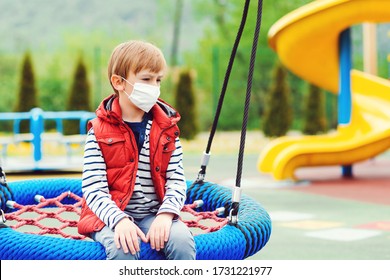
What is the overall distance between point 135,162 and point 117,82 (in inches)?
10.9

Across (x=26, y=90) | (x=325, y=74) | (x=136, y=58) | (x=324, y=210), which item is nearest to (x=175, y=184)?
(x=136, y=58)

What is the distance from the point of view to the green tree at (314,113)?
54.2 ft

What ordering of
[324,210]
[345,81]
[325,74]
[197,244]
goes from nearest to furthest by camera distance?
1. [197,244]
2. [324,210]
3. [345,81]
4. [325,74]

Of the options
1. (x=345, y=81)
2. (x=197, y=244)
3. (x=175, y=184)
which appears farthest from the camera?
(x=345, y=81)

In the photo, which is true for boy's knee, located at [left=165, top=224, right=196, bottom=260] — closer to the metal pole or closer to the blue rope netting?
the blue rope netting

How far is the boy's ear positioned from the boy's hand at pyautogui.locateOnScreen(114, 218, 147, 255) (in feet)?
1.51

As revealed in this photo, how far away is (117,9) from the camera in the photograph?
74.4 metres

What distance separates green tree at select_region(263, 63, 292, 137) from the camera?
1566 cm

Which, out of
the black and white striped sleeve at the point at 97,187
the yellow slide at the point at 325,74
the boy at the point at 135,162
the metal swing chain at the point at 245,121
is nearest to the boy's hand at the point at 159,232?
the boy at the point at 135,162

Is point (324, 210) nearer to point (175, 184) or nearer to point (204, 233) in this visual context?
point (204, 233)

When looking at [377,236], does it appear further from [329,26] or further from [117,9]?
[117,9]

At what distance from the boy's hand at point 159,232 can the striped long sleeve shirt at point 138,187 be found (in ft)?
0.16

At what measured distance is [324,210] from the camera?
236 inches

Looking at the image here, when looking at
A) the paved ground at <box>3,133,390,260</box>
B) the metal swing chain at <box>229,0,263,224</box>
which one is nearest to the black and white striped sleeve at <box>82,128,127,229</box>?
the metal swing chain at <box>229,0,263,224</box>
